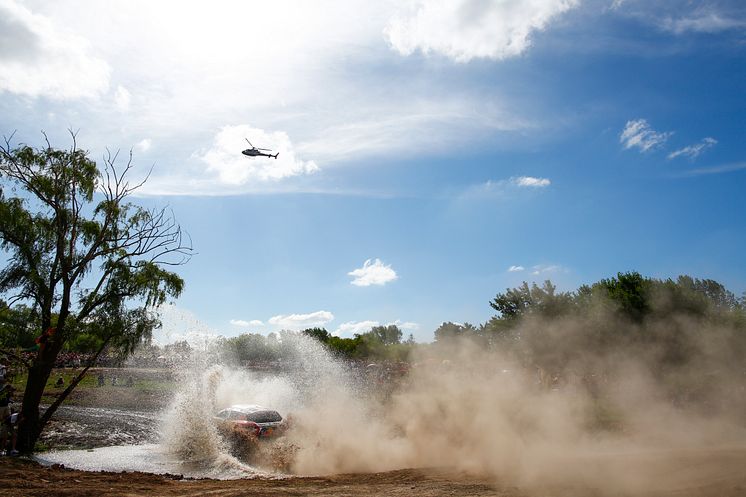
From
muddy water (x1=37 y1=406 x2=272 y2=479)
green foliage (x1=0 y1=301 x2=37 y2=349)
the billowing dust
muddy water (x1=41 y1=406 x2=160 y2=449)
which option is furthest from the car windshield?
green foliage (x1=0 y1=301 x2=37 y2=349)

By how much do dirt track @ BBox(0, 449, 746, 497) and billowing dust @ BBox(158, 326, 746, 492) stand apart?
55 cm

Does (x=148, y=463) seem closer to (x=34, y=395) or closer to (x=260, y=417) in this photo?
(x=260, y=417)

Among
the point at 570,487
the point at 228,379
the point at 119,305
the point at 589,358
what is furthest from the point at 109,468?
the point at 228,379

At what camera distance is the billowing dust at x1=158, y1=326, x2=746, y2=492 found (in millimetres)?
13312

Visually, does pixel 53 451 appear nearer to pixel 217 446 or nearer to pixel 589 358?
pixel 217 446

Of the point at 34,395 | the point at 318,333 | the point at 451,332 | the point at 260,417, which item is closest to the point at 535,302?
the point at 451,332

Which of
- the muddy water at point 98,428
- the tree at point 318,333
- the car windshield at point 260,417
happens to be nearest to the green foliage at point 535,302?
the car windshield at point 260,417

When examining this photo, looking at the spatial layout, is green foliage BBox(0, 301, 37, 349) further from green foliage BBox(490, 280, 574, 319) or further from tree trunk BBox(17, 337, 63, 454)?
green foliage BBox(490, 280, 574, 319)

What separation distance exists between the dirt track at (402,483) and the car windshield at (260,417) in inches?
179

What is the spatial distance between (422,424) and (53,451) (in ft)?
42.8

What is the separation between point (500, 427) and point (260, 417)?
823 centimetres

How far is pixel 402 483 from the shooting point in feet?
35.4

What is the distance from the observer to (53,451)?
17062 mm

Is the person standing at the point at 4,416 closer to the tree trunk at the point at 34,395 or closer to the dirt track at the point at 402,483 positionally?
the tree trunk at the point at 34,395
